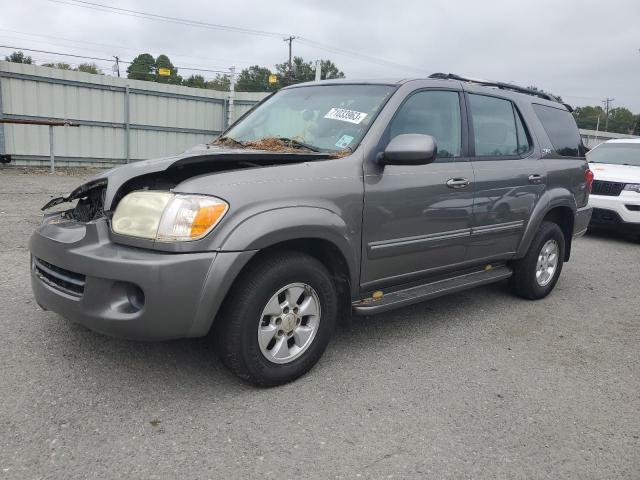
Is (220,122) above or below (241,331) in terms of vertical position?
above

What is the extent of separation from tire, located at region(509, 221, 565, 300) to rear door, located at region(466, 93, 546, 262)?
0.32 meters

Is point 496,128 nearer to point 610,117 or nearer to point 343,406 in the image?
point 343,406

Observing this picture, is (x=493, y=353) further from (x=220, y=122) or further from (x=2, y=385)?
(x=220, y=122)

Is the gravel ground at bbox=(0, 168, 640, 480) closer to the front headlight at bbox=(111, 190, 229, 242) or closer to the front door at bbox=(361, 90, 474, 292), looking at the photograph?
the front door at bbox=(361, 90, 474, 292)

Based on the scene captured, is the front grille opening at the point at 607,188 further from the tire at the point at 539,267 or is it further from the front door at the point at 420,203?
the front door at the point at 420,203

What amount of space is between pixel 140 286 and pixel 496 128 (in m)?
3.22

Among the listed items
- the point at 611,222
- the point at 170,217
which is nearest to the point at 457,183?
the point at 170,217

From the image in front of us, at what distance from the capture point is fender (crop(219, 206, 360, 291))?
2.70 metres

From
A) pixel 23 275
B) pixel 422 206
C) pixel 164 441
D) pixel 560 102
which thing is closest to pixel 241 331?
pixel 164 441

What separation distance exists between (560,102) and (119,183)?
→ 464 cm

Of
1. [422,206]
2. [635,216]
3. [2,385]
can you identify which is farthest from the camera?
[635,216]

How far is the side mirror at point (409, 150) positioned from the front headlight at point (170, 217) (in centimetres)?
113

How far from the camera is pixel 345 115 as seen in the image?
143 inches

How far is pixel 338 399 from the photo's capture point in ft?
9.71
